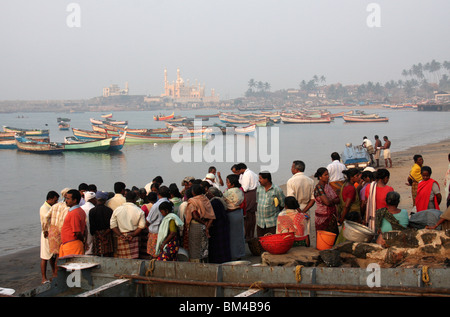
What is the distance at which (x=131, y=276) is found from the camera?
218 inches

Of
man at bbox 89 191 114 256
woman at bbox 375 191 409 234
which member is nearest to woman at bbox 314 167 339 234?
woman at bbox 375 191 409 234

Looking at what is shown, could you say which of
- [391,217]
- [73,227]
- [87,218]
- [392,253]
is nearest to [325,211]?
[391,217]

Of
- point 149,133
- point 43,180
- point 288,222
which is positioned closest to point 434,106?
point 149,133

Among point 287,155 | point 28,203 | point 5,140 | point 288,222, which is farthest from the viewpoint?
point 5,140

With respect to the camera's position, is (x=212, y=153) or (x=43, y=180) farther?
(x=212, y=153)

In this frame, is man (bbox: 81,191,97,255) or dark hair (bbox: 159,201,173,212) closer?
dark hair (bbox: 159,201,173,212)

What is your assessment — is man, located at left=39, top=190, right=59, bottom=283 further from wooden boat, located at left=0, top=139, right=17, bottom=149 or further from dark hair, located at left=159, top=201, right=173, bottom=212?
wooden boat, located at left=0, top=139, right=17, bottom=149

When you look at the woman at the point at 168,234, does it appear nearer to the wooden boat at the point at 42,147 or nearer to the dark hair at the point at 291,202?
the dark hair at the point at 291,202

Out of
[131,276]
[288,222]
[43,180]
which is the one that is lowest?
[43,180]

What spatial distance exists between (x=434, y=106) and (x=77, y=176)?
4104 inches

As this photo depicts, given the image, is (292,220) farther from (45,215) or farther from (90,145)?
(90,145)

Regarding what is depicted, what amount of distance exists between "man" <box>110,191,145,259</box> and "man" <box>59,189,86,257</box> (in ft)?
1.27

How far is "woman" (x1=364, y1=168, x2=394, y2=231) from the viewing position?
6465 millimetres
